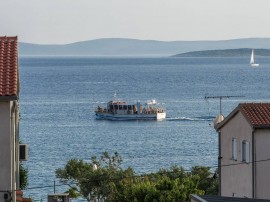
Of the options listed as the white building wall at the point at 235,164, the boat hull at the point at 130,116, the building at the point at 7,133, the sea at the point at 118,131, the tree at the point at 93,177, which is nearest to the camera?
the building at the point at 7,133

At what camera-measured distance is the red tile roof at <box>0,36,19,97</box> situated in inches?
709

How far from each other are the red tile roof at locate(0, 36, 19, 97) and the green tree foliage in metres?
13.4

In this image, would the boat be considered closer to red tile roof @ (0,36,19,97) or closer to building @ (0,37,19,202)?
red tile roof @ (0,36,19,97)

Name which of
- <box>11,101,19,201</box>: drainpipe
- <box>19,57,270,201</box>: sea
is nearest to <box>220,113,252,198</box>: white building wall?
<box>19,57,270,201</box>: sea

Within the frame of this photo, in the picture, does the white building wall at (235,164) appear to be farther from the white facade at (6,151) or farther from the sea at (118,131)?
the white facade at (6,151)

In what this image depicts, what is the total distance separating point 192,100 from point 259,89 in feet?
98.1

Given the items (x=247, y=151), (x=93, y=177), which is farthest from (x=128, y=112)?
(x=247, y=151)

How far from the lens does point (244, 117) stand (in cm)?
3052

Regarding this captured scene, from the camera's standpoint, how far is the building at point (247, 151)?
2975 centimetres

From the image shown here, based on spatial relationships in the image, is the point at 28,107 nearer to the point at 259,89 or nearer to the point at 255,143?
the point at 259,89

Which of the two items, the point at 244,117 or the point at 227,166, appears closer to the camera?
the point at 244,117

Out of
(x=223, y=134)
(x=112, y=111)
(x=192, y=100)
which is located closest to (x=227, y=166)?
(x=223, y=134)

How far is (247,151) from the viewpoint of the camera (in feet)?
99.8

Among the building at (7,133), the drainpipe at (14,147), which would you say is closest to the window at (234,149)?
the drainpipe at (14,147)
